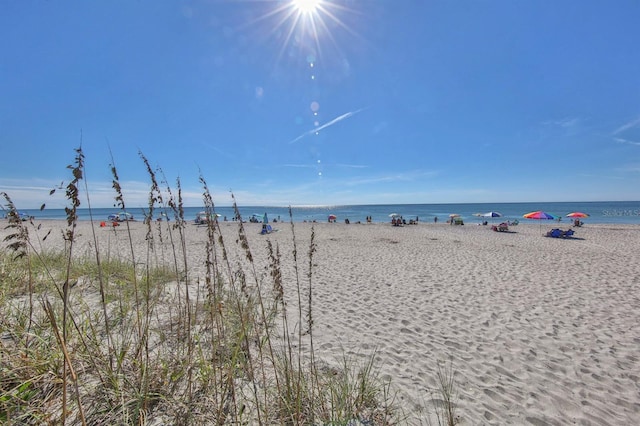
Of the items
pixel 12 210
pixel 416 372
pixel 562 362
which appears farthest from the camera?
pixel 562 362

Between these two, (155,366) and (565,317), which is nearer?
(155,366)

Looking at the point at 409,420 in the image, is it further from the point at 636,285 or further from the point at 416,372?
the point at 636,285

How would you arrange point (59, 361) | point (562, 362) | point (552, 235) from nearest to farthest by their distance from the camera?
point (59, 361), point (562, 362), point (552, 235)

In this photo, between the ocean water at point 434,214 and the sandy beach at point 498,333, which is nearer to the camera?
the sandy beach at point 498,333

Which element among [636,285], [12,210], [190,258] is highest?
[12,210]

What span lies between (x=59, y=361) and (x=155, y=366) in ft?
2.51

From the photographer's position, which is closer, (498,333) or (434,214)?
(498,333)

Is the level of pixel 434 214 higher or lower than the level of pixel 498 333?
higher

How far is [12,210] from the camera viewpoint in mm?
1911

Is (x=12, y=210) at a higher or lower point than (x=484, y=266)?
higher

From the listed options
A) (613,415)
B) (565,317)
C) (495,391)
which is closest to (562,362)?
(613,415)

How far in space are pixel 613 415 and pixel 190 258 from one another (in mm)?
12222

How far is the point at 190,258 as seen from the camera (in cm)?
1129

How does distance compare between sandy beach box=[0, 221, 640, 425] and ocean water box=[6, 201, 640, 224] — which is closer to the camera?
sandy beach box=[0, 221, 640, 425]
